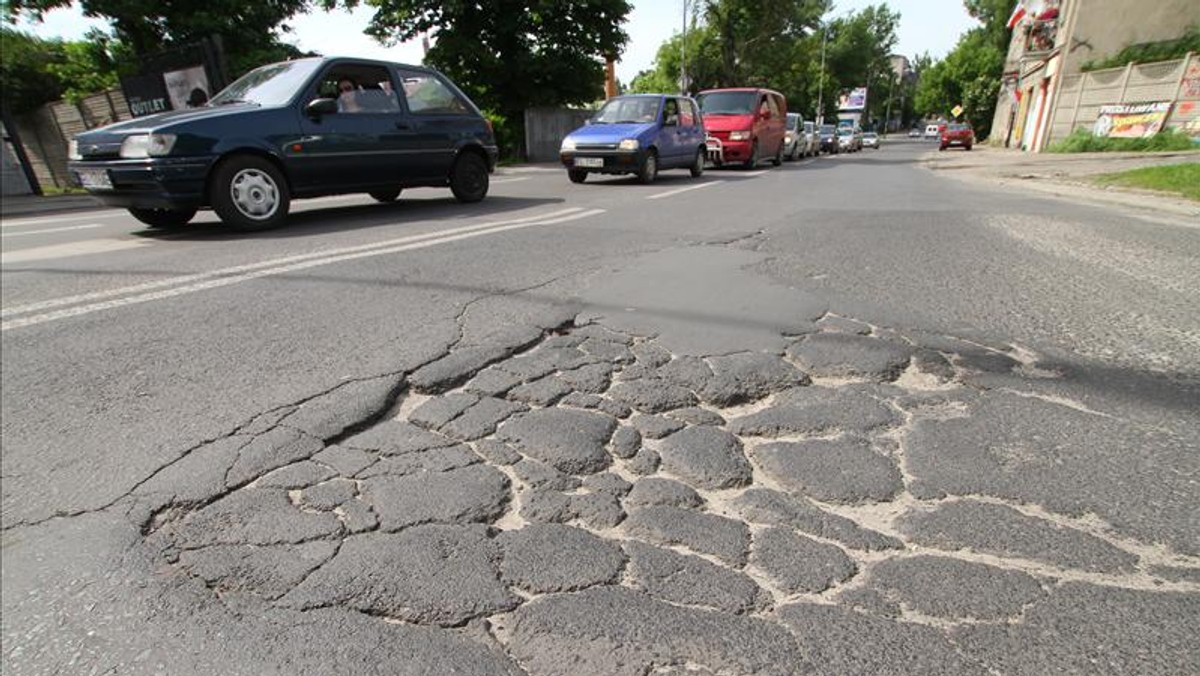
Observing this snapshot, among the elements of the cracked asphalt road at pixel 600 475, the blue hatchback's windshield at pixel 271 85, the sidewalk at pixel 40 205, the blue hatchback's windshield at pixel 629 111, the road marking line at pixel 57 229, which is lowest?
the sidewalk at pixel 40 205

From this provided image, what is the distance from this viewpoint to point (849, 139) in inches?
1422

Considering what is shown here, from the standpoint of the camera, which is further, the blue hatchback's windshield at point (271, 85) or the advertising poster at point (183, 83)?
the advertising poster at point (183, 83)

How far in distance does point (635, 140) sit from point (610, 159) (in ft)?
1.86

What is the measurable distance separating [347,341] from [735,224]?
4.85m

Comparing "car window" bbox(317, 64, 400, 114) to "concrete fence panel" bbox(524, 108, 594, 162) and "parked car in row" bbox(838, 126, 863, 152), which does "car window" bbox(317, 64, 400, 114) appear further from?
"parked car in row" bbox(838, 126, 863, 152)

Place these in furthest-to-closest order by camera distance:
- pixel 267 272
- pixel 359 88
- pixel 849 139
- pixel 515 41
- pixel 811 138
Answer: pixel 849 139 → pixel 811 138 → pixel 515 41 → pixel 359 88 → pixel 267 272

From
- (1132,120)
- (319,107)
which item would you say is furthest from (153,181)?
(1132,120)

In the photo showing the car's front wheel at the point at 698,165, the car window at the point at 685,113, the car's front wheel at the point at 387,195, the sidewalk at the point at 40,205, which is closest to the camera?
the car's front wheel at the point at 387,195

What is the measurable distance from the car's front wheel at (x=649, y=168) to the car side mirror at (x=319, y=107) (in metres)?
6.24

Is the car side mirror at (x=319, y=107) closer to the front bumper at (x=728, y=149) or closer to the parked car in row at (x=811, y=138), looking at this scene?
the front bumper at (x=728, y=149)

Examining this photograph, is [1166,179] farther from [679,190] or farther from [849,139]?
[849,139]

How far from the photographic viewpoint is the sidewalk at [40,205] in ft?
34.3

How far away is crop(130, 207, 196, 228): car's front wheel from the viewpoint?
649 cm

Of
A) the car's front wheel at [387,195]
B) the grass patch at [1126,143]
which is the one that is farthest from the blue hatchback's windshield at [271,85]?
the grass patch at [1126,143]
